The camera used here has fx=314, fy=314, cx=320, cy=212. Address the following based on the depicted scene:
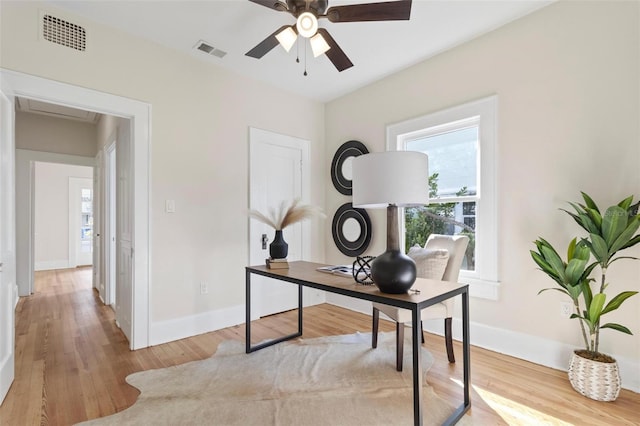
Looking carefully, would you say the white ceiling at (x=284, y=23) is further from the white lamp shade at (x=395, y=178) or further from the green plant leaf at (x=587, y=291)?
the green plant leaf at (x=587, y=291)

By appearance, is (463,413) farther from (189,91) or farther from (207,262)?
(189,91)

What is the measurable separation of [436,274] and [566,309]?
3.20 ft

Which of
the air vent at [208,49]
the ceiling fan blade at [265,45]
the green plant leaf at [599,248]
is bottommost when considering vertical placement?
the green plant leaf at [599,248]

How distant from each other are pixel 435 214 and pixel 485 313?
1022 millimetres

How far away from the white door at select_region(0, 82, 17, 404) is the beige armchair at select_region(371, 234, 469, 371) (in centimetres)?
251

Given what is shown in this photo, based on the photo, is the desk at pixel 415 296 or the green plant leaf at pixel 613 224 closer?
the desk at pixel 415 296

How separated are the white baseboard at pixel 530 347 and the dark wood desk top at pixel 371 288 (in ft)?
3.92

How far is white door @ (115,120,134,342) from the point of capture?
9.56ft

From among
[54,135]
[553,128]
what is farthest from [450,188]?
[54,135]

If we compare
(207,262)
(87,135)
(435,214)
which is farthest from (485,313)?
(87,135)

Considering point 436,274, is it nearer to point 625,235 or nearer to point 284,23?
point 625,235

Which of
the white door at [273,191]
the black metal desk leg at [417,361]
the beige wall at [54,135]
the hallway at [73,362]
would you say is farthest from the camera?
the beige wall at [54,135]

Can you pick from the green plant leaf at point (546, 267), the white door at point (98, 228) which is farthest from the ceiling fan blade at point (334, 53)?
the white door at point (98, 228)

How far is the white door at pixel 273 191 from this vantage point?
144 inches
